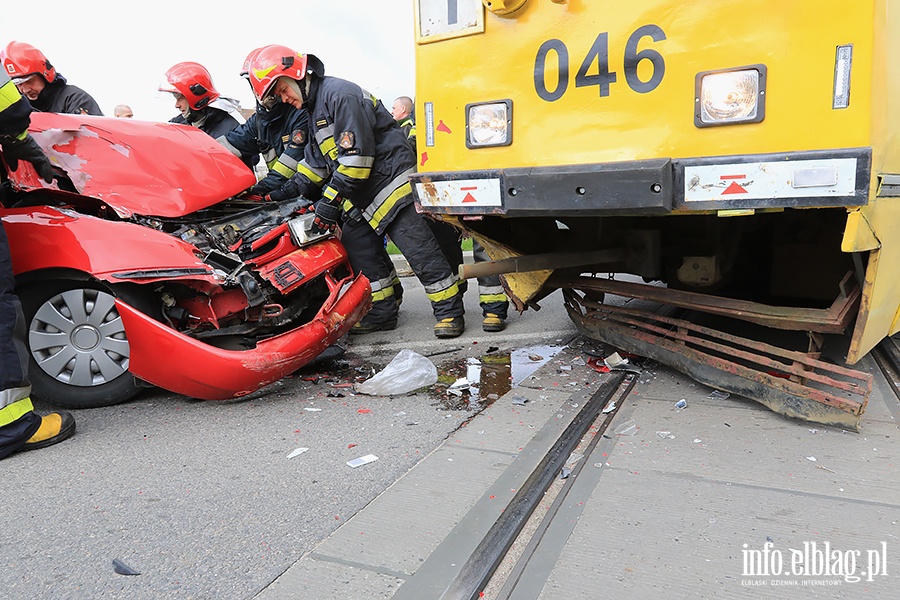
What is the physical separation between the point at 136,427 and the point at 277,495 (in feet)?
3.57

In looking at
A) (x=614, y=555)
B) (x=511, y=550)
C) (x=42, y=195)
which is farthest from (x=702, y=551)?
(x=42, y=195)

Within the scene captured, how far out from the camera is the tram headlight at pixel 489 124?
2781 mm

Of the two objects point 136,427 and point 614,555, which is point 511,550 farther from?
point 136,427

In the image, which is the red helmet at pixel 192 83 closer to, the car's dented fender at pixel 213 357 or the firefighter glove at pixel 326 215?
the firefighter glove at pixel 326 215

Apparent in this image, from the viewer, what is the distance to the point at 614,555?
5.76ft

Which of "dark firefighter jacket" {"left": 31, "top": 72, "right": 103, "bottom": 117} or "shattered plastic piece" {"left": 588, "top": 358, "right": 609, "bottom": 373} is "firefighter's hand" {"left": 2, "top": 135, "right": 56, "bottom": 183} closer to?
"dark firefighter jacket" {"left": 31, "top": 72, "right": 103, "bottom": 117}

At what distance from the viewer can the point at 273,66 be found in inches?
153

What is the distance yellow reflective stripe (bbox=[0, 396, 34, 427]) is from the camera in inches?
97.6

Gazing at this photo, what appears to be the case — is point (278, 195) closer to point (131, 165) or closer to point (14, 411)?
point (131, 165)

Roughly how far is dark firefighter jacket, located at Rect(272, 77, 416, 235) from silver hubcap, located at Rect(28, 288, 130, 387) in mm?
1389

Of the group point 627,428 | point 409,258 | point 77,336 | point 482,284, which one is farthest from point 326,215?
point 627,428

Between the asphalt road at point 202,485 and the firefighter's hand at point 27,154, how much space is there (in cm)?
117

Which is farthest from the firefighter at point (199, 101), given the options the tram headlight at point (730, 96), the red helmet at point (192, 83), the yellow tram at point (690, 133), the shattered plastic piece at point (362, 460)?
the tram headlight at point (730, 96)

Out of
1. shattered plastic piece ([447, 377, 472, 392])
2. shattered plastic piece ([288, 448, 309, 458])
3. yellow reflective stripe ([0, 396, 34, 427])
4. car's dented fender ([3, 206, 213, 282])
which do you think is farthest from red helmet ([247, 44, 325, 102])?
shattered plastic piece ([288, 448, 309, 458])
